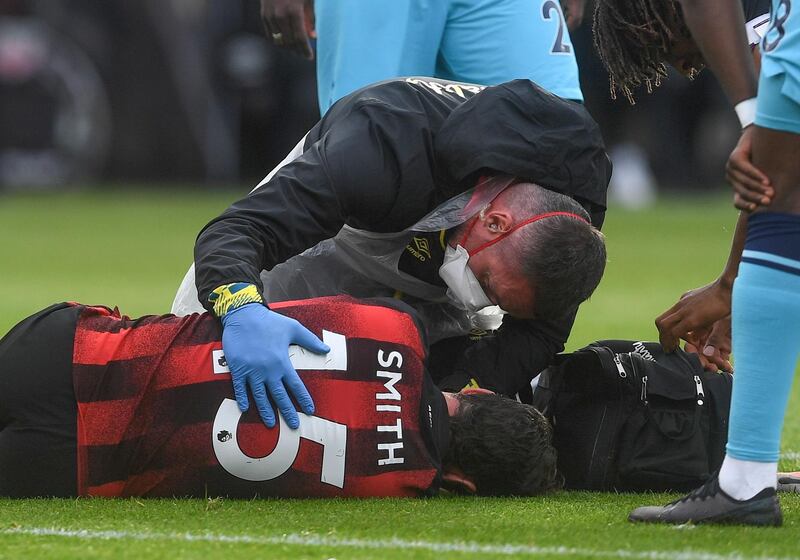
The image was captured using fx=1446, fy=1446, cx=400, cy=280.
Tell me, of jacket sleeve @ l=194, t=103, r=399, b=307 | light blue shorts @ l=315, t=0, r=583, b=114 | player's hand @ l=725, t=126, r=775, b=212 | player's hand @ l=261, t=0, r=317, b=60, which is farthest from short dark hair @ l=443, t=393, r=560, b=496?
player's hand @ l=261, t=0, r=317, b=60

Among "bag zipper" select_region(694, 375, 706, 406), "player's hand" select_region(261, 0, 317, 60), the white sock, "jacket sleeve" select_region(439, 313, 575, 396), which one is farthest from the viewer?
"player's hand" select_region(261, 0, 317, 60)

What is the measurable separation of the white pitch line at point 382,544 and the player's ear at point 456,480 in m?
0.67

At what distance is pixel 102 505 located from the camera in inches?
135

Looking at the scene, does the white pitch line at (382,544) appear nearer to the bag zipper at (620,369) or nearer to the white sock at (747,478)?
the white sock at (747,478)

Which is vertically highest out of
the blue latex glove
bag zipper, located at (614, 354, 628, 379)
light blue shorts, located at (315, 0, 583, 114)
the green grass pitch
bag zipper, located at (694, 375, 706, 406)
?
light blue shorts, located at (315, 0, 583, 114)

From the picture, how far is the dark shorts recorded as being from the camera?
3.47 meters

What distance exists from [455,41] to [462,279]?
123cm

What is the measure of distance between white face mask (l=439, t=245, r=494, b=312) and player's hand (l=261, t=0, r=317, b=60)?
167cm

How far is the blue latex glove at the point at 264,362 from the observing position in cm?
340

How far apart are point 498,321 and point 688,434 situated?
0.84m

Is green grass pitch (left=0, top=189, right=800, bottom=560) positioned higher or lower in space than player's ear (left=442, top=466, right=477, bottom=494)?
higher

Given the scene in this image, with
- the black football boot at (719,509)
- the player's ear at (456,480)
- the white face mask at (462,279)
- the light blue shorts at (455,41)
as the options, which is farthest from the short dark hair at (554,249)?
the light blue shorts at (455,41)

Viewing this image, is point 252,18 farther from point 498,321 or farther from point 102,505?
point 102,505

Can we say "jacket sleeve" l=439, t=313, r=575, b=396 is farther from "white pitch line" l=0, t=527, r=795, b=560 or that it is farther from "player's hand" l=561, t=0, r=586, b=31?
"player's hand" l=561, t=0, r=586, b=31
